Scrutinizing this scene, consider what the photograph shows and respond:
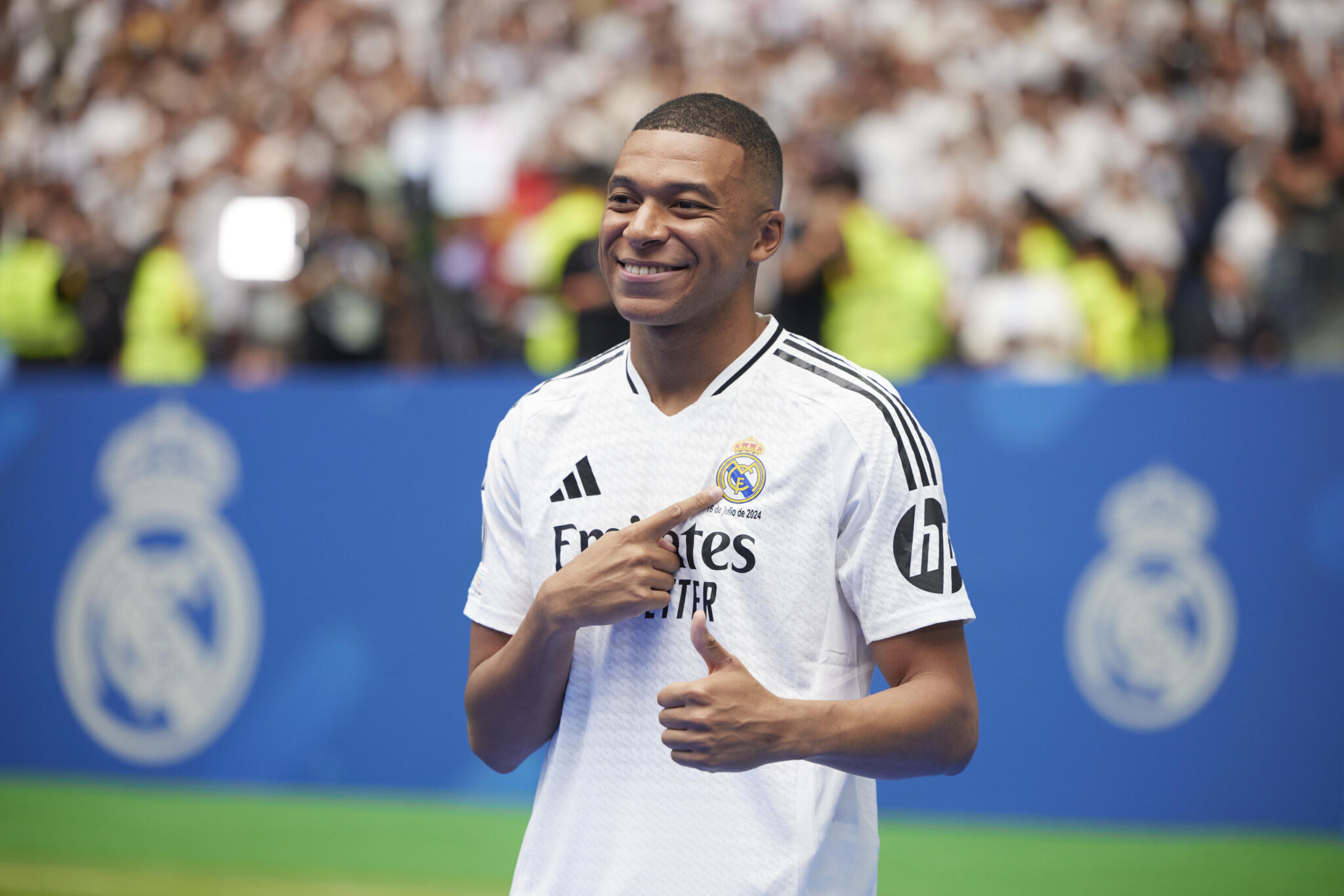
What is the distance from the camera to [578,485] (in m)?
2.37

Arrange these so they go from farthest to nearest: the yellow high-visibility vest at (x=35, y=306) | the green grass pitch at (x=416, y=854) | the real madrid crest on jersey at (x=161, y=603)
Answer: the yellow high-visibility vest at (x=35, y=306) → the real madrid crest on jersey at (x=161, y=603) → the green grass pitch at (x=416, y=854)

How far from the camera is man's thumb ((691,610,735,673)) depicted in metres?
2.04

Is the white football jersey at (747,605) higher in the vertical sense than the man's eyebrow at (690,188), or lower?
lower

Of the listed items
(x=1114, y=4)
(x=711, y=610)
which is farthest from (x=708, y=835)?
(x=1114, y=4)

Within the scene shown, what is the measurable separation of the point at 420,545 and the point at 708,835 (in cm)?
429

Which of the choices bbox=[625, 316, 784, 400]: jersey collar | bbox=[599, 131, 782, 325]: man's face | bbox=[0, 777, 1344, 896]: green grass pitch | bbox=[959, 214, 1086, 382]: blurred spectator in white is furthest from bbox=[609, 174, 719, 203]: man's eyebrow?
bbox=[959, 214, 1086, 382]: blurred spectator in white

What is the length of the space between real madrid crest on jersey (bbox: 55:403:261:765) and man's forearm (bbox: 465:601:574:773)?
4291 millimetres

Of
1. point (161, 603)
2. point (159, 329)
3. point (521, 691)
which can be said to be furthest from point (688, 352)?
point (159, 329)

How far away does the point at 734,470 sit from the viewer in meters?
2.27

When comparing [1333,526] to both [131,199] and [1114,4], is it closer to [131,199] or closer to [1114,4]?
[1114,4]

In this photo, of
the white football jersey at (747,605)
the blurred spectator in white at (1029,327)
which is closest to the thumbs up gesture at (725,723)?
the white football jersey at (747,605)

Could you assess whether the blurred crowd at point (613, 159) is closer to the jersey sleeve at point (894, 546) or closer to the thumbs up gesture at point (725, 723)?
the jersey sleeve at point (894, 546)

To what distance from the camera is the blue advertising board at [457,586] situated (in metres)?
5.67

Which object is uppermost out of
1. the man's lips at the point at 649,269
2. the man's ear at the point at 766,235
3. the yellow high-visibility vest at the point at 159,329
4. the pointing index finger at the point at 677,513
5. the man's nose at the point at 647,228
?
the yellow high-visibility vest at the point at 159,329
